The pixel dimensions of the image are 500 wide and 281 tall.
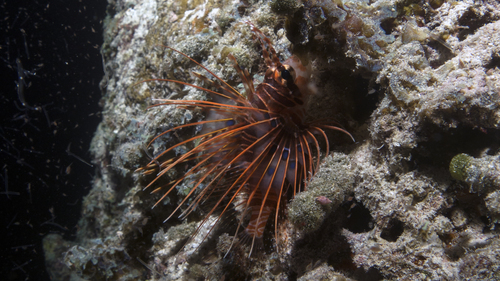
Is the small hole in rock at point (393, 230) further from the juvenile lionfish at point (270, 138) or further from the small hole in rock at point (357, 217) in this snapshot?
the juvenile lionfish at point (270, 138)

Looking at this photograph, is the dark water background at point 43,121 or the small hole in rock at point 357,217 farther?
the dark water background at point 43,121

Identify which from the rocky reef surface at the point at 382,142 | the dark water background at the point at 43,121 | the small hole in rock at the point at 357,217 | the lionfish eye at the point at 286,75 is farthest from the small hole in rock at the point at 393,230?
the dark water background at the point at 43,121

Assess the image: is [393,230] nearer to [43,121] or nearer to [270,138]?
[270,138]

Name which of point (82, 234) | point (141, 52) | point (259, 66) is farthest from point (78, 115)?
point (259, 66)

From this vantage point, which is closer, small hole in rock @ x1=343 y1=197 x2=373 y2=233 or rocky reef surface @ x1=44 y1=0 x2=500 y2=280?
rocky reef surface @ x1=44 y1=0 x2=500 y2=280

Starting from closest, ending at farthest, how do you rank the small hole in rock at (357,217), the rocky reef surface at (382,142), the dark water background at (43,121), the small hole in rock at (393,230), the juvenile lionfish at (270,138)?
the rocky reef surface at (382,142) → the small hole in rock at (393,230) → the small hole in rock at (357,217) → the juvenile lionfish at (270,138) → the dark water background at (43,121)

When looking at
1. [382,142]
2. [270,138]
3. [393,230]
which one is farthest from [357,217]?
[270,138]

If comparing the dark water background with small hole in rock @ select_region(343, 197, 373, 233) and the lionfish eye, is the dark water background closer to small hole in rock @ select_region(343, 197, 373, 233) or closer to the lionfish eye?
the lionfish eye

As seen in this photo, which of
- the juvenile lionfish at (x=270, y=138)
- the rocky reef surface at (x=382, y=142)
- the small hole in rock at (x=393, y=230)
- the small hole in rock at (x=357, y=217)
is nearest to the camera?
the rocky reef surface at (x=382, y=142)

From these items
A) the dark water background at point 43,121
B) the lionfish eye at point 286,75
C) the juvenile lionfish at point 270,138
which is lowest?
the dark water background at point 43,121

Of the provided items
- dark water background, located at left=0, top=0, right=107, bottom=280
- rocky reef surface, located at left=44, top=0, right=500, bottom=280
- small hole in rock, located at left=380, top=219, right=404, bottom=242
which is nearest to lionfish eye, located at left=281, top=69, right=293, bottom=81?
rocky reef surface, located at left=44, top=0, right=500, bottom=280
